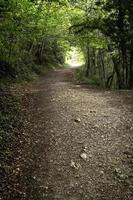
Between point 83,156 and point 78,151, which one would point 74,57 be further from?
point 83,156

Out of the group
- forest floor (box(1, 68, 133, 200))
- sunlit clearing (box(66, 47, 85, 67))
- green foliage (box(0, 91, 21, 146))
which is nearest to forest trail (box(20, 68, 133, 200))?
forest floor (box(1, 68, 133, 200))

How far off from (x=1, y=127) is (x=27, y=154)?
1640 mm

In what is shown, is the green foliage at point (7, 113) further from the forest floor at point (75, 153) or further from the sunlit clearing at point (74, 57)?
the sunlit clearing at point (74, 57)

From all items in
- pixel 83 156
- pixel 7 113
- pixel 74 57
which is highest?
pixel 74 57

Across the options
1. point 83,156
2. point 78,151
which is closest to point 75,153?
point 78,151

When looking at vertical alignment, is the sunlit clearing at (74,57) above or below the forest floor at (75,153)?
above

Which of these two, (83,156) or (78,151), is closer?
(83,156)

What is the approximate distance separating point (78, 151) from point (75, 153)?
0.40 feet

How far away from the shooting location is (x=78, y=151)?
7309 mm

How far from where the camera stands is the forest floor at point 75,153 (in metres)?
5.77

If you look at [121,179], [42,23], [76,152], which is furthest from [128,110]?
[42,23]

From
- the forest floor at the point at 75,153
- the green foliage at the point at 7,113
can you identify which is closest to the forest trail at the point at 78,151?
the forest floor at the point at 75,153

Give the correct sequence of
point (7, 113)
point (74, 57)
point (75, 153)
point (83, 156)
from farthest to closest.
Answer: point (74, 57) < point (7, 113) < point (75, 153) < point (83, 156)

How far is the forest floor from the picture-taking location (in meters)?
5.77
